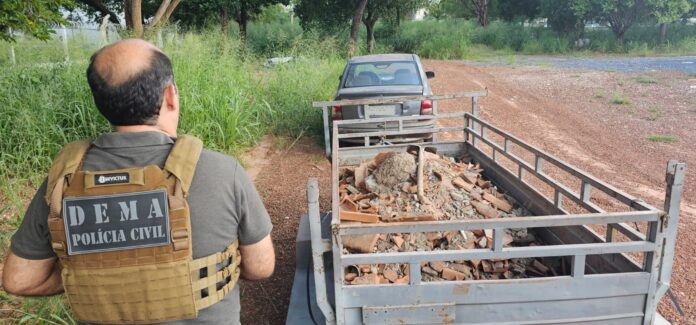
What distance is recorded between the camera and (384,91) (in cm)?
740

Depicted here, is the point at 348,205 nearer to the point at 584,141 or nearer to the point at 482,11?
the point at 584,141

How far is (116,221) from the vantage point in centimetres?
143

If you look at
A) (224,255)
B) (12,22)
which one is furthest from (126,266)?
(12,22)

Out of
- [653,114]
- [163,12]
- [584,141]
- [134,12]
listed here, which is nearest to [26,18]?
[134,12]

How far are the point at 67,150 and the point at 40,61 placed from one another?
619 centimetres

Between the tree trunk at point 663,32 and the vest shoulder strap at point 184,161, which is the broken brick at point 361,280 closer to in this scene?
the vest shoulder strap at point 184,161

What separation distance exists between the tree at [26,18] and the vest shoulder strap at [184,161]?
218 inches

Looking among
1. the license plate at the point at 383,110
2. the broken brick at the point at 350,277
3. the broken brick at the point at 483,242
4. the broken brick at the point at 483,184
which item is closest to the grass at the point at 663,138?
the license plate at the point at 383,110

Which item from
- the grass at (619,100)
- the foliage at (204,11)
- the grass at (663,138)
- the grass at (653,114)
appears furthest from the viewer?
the foliage at (204,11)

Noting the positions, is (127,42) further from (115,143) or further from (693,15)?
(693,15)

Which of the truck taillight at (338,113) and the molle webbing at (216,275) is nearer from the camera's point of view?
the molle webbing at (216,275)

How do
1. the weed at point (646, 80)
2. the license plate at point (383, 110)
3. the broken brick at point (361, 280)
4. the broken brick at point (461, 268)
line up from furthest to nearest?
the weed at point (646, 80) → the license plate at point (383, 110) → the broken brick at point (461, 268) → the broken brick at point (361, 280)

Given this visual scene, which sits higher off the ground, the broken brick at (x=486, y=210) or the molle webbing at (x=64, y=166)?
the molle webbing at (x=64, y=166)

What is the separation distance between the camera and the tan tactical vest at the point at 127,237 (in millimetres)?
1412
